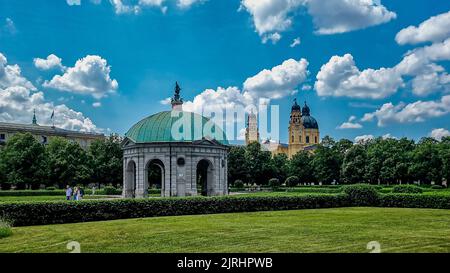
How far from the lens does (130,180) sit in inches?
1809

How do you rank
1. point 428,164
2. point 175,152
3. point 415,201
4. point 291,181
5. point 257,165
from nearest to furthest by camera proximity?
1. point 415,201
2. point 175,152
3. point 428,164
4. point 291,181
5. point 257,165

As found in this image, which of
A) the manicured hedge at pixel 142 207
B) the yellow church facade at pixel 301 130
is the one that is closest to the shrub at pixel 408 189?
the manicured hedge at pixel 142 207

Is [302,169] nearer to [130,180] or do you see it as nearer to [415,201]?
[130,180]

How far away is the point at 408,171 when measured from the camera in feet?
234


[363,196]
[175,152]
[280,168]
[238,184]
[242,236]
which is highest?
[175,152]

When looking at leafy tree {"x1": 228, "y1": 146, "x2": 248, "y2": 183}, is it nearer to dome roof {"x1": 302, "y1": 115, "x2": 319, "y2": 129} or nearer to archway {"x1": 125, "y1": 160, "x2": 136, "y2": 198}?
archway {"x1": 125, "y1": 160, "x2": 136, "y2": 198}

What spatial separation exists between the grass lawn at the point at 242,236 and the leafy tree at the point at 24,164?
49.6 meters

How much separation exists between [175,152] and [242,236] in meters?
25.1

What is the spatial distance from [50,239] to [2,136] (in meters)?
100

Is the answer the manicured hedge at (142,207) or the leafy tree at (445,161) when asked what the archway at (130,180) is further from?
the leafy tree at (445,161)

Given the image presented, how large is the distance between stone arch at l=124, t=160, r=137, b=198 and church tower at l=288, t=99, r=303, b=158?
13167cm

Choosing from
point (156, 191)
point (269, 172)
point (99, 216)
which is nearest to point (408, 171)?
point (269, 172)

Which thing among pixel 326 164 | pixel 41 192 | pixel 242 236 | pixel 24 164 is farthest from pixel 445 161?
pixel 24 164

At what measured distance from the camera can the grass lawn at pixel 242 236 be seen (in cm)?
1536
